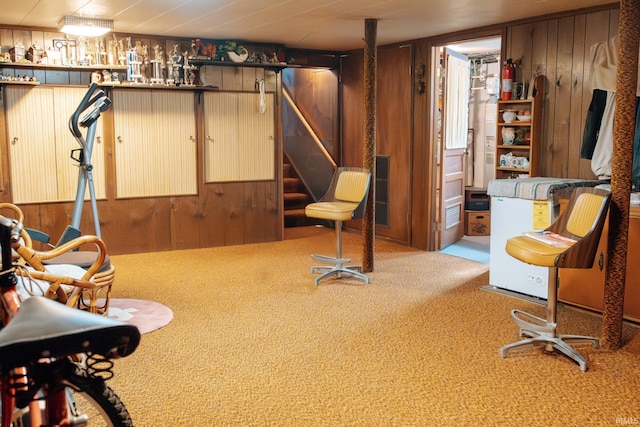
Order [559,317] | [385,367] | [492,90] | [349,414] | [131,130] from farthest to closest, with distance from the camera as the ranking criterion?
1. [492,90]
2. [131,130]
3. [559,317]
4. [385,367]
5. [349,414]

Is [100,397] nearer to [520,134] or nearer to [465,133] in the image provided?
[520,134]

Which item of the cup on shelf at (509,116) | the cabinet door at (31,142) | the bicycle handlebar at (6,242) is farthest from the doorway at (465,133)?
the bicycle handlebar at (6,242)

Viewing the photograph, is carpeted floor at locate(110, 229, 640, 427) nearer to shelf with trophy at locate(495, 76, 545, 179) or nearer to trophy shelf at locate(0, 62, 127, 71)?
shelf with trophy at locate(495, 76, 545, 179)

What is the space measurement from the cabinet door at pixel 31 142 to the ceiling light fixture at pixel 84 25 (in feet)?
2.44

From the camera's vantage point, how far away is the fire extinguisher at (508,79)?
5355 mm

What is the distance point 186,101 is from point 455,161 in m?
3.02

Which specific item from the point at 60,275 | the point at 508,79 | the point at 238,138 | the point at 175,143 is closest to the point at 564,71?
the point at 508,79

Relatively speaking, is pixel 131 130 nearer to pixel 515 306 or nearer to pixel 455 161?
pixel 455 161

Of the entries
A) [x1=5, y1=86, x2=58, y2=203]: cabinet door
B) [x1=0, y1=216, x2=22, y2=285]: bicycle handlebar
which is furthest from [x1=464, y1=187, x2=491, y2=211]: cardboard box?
[x1=0, y1=216, x2=22, y2=285]: bicycle handlebar

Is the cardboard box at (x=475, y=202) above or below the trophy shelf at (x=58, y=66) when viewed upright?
below

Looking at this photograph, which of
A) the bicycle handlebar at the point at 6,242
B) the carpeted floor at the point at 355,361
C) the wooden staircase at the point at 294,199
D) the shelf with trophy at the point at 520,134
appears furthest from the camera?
the wooden staircase at the point at 294,199

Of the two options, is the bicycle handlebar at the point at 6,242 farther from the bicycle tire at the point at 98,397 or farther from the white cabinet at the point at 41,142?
the white cabinet at the point at 41,142

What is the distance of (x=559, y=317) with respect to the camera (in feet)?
13.9

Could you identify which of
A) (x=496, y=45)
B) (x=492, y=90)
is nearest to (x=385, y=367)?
(x=496, y=45)
